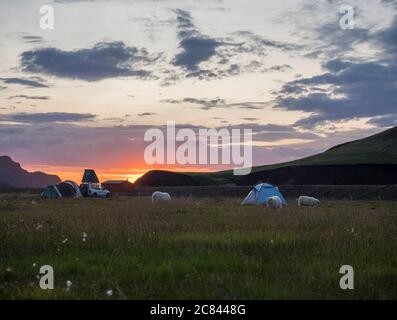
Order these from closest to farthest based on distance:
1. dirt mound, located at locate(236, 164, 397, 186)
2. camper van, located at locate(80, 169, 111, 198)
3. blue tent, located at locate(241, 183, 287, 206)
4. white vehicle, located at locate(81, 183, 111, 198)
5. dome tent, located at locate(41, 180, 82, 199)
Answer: blue tent, located at locate(241, 183, 287, 206)
dome tent, located at locate(41, 180, 82, 199)
white vehicle, located at locate(81, 183, 111, 198)
camper van, located at locate(80, 169, 111, 198)
dirt mound, located at locate(236, 164, 397, 186)

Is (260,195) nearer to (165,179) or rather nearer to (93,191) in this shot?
(93,191)

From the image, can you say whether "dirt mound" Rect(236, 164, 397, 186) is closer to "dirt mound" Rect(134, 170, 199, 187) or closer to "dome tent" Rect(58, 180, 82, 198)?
"dirt mound" Rect(134, 170, 199, 187)

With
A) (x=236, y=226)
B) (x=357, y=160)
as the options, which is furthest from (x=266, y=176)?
(x=236, y=226)

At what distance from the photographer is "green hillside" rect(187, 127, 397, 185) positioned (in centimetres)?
13000

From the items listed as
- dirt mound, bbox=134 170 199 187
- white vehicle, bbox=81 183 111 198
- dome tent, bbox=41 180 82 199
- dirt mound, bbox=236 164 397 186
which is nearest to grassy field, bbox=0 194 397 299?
dome tent, bbox=41 180 82 199

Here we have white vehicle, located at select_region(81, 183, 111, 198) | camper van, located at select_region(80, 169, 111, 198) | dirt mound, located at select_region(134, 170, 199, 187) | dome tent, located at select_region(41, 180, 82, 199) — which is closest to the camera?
dome tent, located at select_region(41, 180, 82, 199)

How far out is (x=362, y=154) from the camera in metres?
143

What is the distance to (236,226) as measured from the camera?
1653 centimetres

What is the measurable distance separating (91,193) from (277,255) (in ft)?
198

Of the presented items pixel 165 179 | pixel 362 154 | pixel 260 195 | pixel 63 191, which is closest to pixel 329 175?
pixel 362 154

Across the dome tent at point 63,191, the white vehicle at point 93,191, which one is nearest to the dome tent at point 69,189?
the dome tent at point 63,191

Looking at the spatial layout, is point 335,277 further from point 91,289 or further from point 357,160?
point 357,160

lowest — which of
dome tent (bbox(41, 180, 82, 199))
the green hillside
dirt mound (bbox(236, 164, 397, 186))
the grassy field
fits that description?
the grassy field

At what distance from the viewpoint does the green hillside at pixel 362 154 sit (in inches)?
5118
